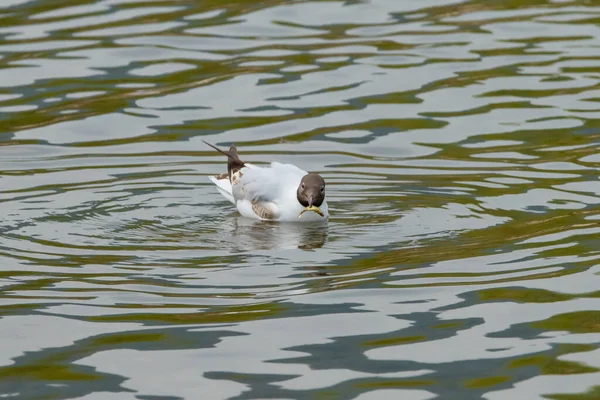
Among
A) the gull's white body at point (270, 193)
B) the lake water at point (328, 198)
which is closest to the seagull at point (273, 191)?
the gull's white body at point (270, 193)

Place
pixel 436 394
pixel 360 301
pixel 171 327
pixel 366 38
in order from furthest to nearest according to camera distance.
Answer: pixel 366 38 → pixel 360 301 → pixel 171 327 → pixel 436 394

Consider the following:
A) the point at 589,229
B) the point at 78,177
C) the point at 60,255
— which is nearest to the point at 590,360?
the point at 589,229

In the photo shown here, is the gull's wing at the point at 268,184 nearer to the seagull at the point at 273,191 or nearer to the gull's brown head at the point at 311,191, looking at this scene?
the seagull at the point at 273,191

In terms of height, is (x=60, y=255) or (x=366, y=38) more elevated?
(x=366, y=38)

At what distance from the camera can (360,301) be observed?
9.71 metres

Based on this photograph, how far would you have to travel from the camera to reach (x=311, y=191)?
41.2 feet

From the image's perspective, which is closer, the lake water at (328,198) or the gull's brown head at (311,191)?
the lake water at (328,198)

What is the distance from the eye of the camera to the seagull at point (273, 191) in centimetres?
1273

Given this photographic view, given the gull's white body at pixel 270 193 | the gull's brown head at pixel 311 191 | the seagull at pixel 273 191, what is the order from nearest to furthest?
the gull's brown head at pixel 311 191 → the seagull at pixel 273 191 → the gull's white body at pixel 270 193

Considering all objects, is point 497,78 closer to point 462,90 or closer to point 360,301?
point 462,90

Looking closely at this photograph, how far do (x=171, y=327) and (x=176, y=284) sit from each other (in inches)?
43.0

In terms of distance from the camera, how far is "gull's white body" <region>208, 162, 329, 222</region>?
13109 mm

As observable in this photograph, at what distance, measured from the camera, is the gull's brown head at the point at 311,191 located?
12.5 m

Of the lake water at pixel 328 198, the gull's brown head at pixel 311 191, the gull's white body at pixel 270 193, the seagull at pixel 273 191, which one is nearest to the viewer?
the lake water at pixel 328 198
